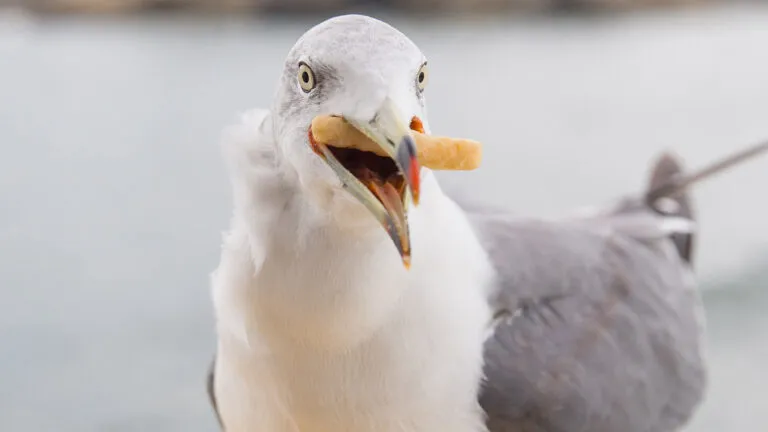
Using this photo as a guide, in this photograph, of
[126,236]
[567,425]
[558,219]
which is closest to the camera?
[567,425]

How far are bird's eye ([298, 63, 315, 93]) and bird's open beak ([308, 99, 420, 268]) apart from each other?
68 mm

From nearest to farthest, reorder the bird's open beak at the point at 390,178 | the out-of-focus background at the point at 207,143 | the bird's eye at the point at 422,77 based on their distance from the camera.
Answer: the bird's open beak at the point at 390,178
the bird's eye at the point at 422,77
the out-of-focus background at the point at 207,143

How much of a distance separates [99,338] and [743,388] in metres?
0.93

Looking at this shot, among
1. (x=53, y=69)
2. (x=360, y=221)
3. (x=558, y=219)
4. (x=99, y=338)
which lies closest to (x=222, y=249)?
(x=360, y=221)

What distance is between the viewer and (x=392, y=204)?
2.19 feet

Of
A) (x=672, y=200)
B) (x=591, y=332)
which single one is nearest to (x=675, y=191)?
(x=672, y=200)

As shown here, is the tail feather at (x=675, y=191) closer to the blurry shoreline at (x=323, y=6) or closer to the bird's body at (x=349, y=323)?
the bird's body at (x=349, y=323)

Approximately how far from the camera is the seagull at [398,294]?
72 cm

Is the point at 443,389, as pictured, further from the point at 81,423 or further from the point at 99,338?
the point at 99,338

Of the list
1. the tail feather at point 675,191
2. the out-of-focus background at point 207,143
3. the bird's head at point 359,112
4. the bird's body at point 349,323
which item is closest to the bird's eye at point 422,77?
the bird's head at point 359,112

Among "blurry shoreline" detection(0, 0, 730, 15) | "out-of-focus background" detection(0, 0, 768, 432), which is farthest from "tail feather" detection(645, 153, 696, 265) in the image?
"blurry shoreline" detection(0, 0, 730, 15)

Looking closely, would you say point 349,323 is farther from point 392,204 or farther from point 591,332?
point 591,332

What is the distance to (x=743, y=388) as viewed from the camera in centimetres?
154

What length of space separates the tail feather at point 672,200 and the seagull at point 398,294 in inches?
6.5
